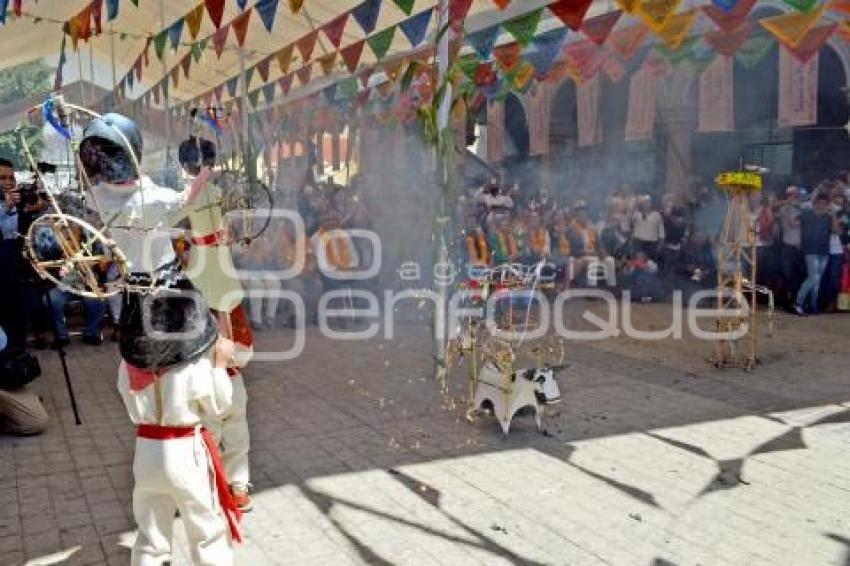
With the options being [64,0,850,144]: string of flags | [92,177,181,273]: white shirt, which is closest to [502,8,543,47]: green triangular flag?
[64,0,850,144]: string of flags

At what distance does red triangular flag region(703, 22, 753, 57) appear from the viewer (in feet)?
33.9

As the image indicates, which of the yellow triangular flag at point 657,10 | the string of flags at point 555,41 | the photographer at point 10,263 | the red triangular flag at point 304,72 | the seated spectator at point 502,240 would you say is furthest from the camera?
the red triangular flag at point 304,72

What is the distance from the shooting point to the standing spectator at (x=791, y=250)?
11.3 m

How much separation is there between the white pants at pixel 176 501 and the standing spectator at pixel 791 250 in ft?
34.4

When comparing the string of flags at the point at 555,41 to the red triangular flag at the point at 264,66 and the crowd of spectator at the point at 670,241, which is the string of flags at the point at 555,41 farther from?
the crowd of spectator at the point at 670,241

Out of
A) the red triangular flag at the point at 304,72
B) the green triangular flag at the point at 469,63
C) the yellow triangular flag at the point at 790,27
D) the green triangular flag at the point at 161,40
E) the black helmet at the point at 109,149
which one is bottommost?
the black helmet at the point at 109,149

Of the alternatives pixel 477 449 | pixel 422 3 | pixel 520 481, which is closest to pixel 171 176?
pixel 477 449

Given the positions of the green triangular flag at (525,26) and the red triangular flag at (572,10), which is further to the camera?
the green triangular flag at (525,26)

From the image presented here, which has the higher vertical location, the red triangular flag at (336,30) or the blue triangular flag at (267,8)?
the blue triangular flag at (267,8)

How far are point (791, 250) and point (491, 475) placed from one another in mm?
8589

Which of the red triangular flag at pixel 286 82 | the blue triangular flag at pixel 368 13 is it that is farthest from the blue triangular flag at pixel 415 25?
the red triangular flag at pixel 286 82

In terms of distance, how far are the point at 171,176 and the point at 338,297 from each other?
3.73 metres

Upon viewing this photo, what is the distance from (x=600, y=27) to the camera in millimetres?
9281

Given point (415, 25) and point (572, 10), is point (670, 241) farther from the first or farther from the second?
point (415, 25)
